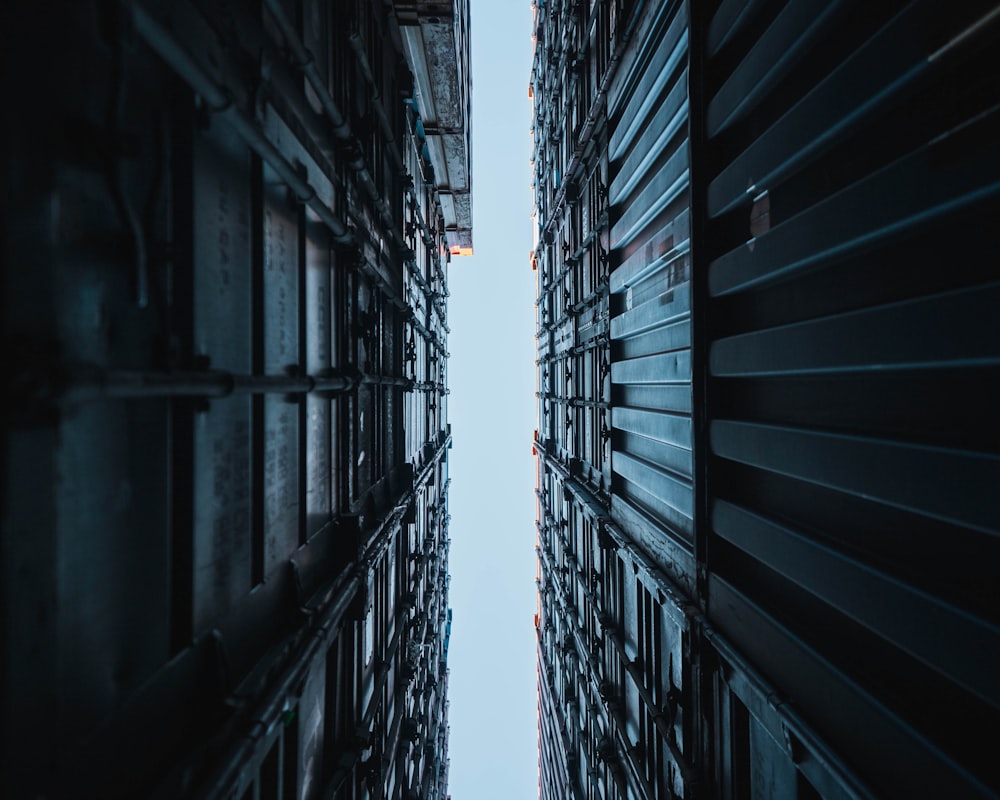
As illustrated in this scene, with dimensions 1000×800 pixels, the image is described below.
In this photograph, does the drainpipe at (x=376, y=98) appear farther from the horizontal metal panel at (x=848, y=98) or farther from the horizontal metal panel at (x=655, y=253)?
the horizontal metal panel at (x=848, y=98)

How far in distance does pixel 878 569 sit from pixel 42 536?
6.35 m

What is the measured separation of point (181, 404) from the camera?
157 inches

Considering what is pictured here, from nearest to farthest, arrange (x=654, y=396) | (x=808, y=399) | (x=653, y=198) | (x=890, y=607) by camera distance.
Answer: (x=890, y=607)
(x=808, y=399)
(x=653, y=198)
(x=654, y=396)

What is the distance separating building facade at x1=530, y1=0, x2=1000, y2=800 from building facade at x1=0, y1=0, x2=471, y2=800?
219 inches

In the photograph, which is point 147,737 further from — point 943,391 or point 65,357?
point 943,391

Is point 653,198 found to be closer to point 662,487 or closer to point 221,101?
point 662,487

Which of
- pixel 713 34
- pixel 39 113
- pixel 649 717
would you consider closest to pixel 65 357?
pixel 39 113

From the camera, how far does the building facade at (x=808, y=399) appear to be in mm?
3982

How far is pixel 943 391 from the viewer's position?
4277mm

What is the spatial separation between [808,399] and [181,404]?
640 cm

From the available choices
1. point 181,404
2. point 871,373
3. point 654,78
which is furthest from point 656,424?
point 181,404

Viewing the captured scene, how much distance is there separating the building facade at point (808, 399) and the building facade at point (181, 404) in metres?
5.55

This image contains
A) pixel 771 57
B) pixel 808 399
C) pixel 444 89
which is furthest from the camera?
pixel 444 89

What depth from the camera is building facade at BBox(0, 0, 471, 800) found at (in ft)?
8.66
